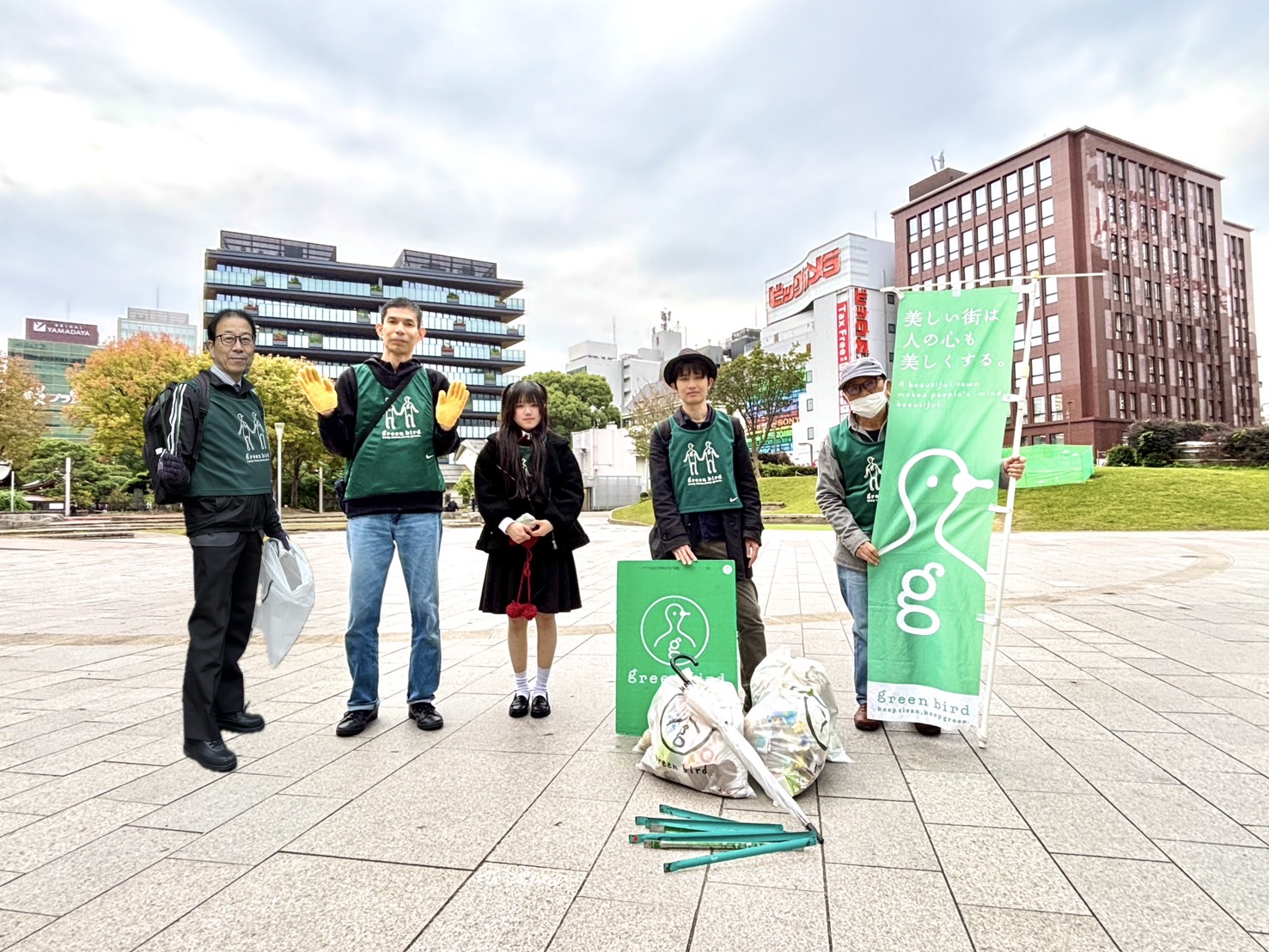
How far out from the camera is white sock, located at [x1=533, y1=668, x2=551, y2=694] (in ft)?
13.2

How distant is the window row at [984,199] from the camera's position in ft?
168

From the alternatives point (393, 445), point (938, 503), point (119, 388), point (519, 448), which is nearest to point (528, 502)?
point (519, 448)

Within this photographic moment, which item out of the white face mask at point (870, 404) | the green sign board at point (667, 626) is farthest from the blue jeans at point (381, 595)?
the white face mask at point (870, 404)

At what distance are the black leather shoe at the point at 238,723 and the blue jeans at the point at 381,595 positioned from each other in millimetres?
456

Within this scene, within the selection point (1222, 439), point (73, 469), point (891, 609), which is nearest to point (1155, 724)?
point (891, 609)

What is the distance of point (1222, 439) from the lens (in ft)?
100

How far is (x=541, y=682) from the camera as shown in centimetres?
405

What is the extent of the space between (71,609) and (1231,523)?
87.2 ft

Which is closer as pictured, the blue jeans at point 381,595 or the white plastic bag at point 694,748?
the white plastic bag at point 694,748

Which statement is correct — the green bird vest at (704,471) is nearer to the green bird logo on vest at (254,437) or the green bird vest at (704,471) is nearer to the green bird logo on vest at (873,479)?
the green bird logo on vest at (873,479)

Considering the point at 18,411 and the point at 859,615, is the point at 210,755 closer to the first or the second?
the point at 859,615

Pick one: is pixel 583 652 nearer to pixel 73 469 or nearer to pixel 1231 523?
pixel 1231 523

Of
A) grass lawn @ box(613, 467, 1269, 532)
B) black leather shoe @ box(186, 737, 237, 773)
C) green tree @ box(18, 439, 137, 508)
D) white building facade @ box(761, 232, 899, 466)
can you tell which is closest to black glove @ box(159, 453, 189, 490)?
black leather shoe @ box(186, 737, 237, 773)

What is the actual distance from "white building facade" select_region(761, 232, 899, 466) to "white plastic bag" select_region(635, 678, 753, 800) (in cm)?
5460
